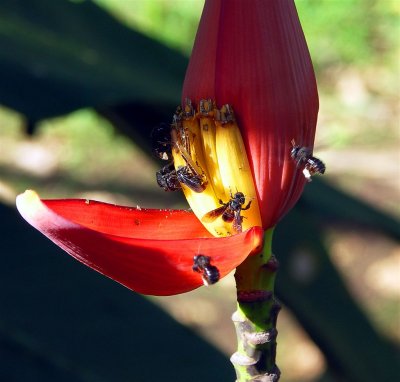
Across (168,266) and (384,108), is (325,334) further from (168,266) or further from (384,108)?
(384,108)

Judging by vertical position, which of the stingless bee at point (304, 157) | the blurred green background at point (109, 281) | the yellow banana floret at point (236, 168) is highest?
the stingless bee at point (304, 157)

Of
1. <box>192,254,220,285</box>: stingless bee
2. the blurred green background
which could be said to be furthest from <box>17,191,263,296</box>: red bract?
the blurred green background

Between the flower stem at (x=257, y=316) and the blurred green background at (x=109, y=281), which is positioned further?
the blurred green background at (x=109, y=281)

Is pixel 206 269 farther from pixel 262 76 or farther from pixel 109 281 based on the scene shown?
pixel 109 281

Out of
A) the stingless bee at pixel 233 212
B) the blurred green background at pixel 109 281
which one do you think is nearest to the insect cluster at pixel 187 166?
the stingless bee at pixel 233 212

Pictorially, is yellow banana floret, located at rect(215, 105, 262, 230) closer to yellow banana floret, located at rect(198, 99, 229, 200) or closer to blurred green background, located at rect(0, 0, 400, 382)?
yellow banana floret, located at rect(198, 99, 229, 200)

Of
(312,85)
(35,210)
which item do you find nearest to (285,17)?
(312,85)

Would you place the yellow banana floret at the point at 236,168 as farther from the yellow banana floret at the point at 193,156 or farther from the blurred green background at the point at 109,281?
the blurred green background at the point at 109,281
